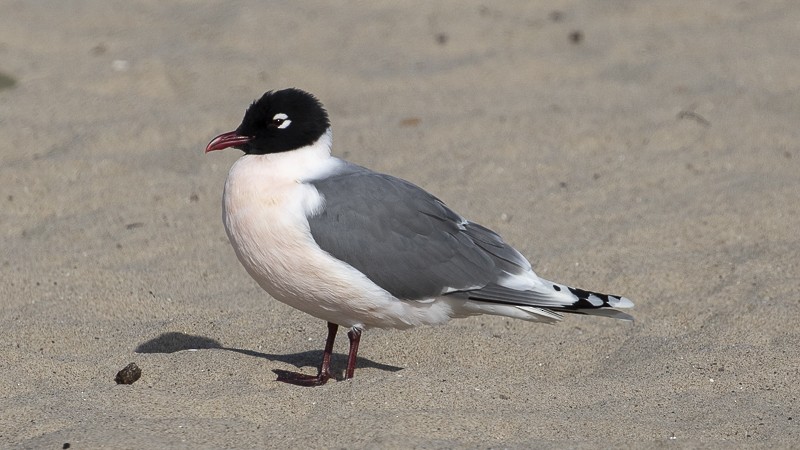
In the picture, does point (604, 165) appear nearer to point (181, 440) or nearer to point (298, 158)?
point (298, 158)

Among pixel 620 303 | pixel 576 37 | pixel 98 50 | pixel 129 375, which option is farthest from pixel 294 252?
pixel 576 37

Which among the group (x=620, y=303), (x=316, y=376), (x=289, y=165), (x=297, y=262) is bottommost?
(x=316, y=376)

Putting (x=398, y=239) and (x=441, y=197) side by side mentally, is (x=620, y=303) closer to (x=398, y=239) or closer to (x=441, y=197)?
(x=398, y=239)

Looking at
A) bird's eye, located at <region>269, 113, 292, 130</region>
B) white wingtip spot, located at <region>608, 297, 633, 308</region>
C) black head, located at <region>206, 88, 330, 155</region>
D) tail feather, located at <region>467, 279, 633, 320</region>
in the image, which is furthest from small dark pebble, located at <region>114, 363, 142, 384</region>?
white wingtip spot, located at <region>608, 297, 633, 308</region>

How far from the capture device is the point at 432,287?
192 inches

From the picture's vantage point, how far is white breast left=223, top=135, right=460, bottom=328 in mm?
4742

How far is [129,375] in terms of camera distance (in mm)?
4801

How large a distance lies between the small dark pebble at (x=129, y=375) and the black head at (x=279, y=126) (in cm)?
94

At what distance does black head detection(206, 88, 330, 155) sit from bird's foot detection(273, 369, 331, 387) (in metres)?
0.90

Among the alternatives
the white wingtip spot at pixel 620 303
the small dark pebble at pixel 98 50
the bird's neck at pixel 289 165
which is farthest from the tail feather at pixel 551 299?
the small dark pebble at pixel 98 50

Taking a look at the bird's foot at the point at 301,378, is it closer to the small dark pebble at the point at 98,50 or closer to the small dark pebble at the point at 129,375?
the small dark pebble at the point at 129,375

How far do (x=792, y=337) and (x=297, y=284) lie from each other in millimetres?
2309

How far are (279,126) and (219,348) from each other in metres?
1.06

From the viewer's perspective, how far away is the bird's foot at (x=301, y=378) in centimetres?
491
